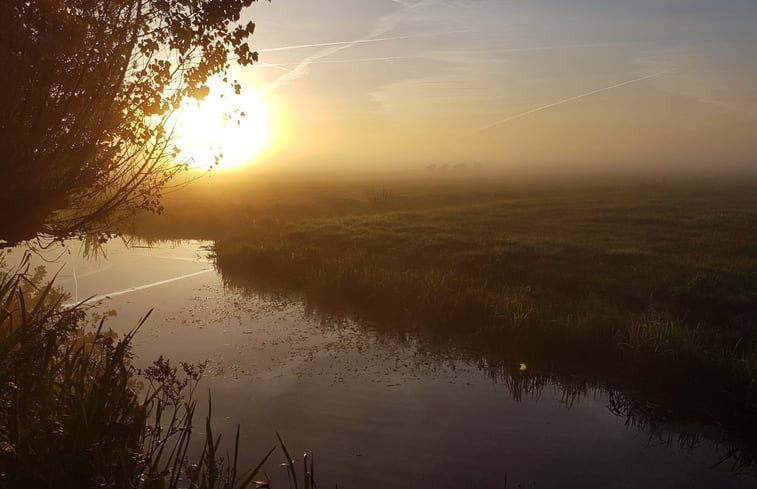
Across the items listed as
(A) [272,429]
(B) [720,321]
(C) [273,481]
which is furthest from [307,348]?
(B) [720,321]

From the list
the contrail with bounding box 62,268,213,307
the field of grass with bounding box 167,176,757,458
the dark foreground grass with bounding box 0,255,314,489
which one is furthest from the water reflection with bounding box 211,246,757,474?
the contrail with bounding box 62,268,213,307

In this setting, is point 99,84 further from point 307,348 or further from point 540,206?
point 540,206

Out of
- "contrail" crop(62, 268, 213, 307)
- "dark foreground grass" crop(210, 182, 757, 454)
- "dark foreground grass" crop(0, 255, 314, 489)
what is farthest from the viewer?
"contrail" crop(62, 268, 213, 307)

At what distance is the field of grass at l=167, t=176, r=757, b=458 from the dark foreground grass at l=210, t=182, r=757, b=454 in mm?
48

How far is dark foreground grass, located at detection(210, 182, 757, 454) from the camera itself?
11.7 metres

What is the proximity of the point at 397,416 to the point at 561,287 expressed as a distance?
34.8 ft

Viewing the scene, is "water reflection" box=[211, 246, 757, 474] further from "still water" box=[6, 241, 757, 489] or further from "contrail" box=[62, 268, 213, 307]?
"contrail" box=[62, 268, 213, 307]

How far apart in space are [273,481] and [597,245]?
20.5 m

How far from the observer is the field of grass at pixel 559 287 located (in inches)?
460

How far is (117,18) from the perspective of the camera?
731 centimetres

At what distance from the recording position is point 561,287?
725 inches

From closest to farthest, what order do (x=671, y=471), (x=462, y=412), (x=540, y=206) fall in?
(x=671, y=471), (x=462, y=412), (x=540, y=206)

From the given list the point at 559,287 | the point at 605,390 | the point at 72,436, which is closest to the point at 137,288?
the point at 559,287

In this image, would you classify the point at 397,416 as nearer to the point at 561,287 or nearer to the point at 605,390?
the point at 605,390
